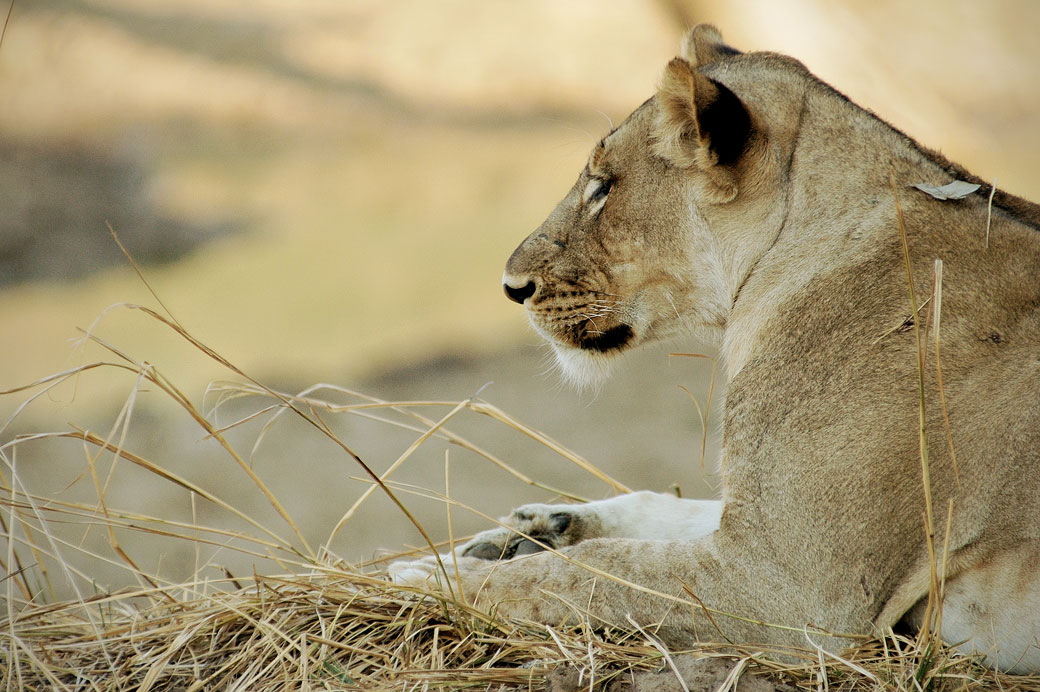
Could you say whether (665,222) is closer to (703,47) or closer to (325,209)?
(703,47)

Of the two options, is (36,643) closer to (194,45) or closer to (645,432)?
(645,432)

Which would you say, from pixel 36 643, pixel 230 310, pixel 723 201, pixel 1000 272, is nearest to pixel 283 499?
pixel 230 310

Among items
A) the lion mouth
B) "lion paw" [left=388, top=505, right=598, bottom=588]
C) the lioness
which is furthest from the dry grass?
the lion mouth

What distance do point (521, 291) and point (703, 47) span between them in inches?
38.8

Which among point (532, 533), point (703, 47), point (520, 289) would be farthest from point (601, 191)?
point (532, 533)

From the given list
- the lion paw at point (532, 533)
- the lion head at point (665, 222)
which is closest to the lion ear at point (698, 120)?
the lion head at point (665, 222)

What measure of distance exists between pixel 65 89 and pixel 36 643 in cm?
955

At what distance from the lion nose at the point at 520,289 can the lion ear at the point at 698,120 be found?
0.55 m

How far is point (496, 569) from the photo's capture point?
8.09 ft

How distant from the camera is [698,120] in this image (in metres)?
2.57

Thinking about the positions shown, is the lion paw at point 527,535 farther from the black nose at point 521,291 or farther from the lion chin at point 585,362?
the black nose at point 521,291

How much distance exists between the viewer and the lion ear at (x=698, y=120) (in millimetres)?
2521

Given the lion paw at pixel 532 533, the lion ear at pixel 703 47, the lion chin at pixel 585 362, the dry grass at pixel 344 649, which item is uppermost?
the lion ear at pixel 703 47

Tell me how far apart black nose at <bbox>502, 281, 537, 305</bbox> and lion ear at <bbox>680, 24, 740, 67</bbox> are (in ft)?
2.89
